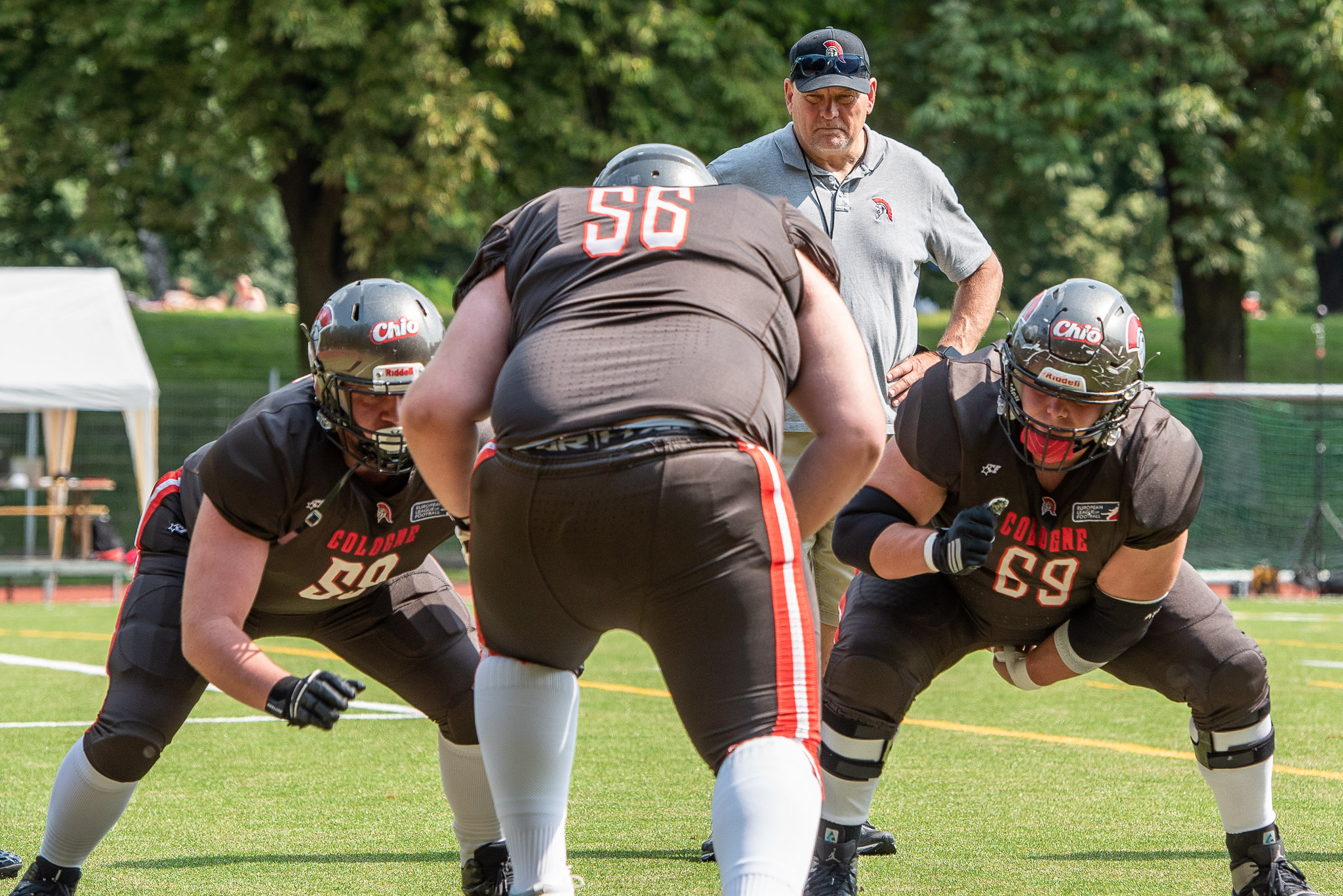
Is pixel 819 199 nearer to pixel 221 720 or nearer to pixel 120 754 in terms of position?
pixel 120 754

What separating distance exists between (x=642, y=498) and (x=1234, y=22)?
15.3 metres

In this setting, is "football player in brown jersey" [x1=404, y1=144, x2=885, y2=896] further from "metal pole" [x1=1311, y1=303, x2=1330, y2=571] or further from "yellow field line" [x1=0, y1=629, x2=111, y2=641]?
"metal pole" [x1=1311, y1=303, x2=1330, y2=571]

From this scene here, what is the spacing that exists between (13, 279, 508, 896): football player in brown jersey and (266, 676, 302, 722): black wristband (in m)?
0.01

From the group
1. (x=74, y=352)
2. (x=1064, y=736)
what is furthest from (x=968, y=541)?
(x=74, y=352)

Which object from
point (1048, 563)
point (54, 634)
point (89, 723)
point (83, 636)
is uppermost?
point (1048, 563)

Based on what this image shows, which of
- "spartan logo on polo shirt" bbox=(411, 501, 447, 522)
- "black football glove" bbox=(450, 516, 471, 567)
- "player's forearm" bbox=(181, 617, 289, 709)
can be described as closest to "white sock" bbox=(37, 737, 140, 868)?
"player's forearm" bbox=(181, 617, 289, 709)

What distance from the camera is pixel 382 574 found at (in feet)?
13.3

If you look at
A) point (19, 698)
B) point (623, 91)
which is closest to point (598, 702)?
point (19, 698)

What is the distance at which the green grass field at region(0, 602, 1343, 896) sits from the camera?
166 inches

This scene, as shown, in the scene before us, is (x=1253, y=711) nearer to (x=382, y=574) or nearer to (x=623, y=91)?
(x=382, y=574)

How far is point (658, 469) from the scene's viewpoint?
246 cm

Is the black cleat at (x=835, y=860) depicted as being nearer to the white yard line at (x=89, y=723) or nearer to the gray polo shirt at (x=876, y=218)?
the gray polo shirt at (x=876, y=218)

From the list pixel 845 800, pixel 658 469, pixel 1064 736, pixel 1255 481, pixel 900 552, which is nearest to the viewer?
pixel 658 469

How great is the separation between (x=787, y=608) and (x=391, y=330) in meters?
1.54
